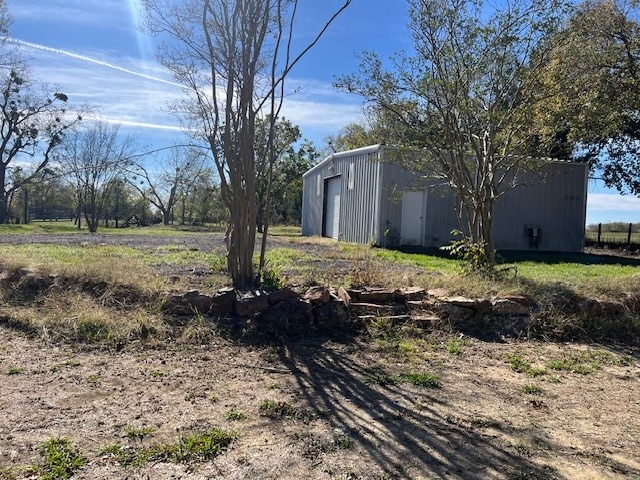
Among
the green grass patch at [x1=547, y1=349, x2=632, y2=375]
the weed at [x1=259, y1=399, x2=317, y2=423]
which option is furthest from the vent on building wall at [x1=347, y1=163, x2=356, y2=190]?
the weed at [x1=259, y1=399, x2=317, y2=423]

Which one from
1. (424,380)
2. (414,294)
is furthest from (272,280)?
(424,380)

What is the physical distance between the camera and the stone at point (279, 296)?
199 inches

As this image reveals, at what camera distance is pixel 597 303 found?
19.3ft

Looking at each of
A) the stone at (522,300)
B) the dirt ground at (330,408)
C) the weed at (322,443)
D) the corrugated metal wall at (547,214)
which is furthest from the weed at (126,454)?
the corrugated metal wall at (547,214)

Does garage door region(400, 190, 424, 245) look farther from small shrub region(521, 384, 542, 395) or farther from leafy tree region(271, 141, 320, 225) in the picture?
leafy tree region(271, 141, 320, 225)

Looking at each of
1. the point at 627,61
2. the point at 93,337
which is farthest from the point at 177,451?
the point at 627,61

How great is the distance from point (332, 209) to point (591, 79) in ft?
32.8

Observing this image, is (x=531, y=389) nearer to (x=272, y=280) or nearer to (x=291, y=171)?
(x=272, y=280)

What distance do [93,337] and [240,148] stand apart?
2459mm

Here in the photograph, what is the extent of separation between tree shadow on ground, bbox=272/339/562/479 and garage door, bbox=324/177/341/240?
45.9 ft

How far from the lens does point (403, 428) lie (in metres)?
2.97

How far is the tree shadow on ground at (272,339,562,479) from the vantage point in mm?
2527

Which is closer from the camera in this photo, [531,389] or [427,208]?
[531,389]

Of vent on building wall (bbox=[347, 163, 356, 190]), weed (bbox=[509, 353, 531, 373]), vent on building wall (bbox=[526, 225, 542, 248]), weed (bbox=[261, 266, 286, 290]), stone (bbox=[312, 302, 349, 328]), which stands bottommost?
weed (bbox=[509, 353, 531, 373])
